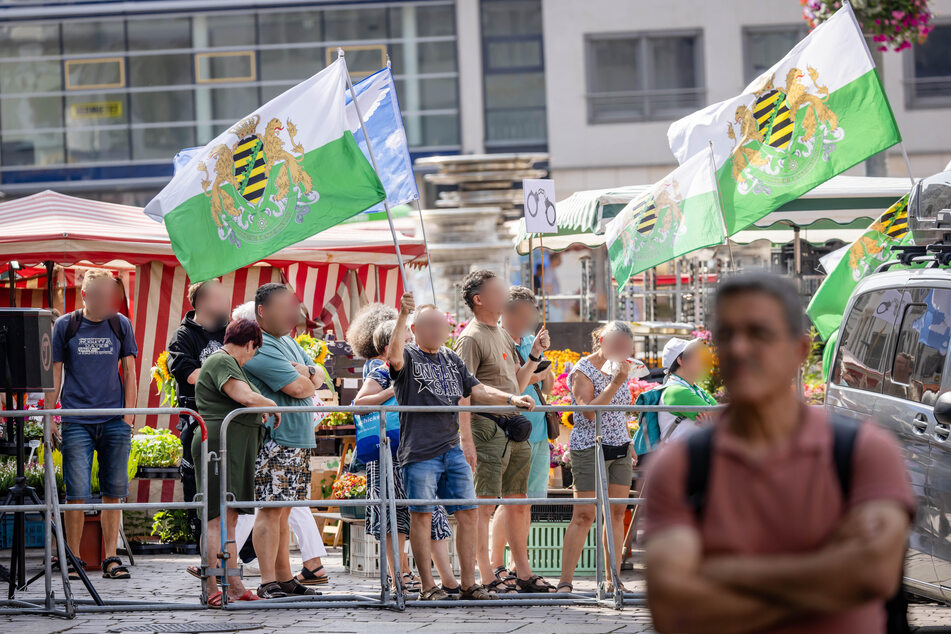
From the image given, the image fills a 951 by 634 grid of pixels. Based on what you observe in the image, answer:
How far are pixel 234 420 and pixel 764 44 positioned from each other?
2557 cm

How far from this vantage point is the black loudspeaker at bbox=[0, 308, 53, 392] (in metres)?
7.73

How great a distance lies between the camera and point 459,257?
59.2 ft

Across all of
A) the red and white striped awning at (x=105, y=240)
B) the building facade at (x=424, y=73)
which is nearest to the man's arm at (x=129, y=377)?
the red and white striped awning at (x=105, y=240)

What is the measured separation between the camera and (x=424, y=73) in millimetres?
31281

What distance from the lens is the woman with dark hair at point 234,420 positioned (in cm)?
733

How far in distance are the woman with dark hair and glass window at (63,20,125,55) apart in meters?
26.4

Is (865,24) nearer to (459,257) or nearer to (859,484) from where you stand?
(459,257)

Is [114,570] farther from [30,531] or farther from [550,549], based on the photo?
[550,549]

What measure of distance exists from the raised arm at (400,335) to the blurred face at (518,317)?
1123mm

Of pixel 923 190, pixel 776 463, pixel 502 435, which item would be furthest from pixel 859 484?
pixel 502 435

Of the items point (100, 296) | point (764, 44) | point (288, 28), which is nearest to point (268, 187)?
point (100, 296)

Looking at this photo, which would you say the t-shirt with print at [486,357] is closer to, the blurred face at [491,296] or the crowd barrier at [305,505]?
the blurred face at [491,296]

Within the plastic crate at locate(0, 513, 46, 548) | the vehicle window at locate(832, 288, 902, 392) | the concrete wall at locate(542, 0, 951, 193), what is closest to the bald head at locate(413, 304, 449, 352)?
the vehicle window at locate(832, 288, 902, 392)

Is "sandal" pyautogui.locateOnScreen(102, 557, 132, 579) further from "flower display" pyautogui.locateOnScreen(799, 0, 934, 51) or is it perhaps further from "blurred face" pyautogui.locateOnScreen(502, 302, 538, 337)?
"flower display" pyautogui.locateOnScreen(799, 0, 934, 51)
